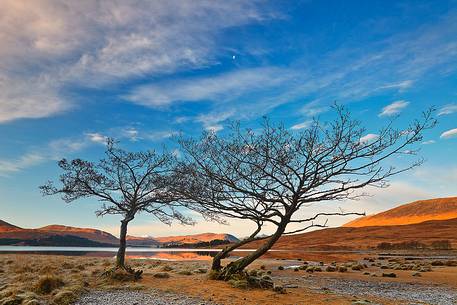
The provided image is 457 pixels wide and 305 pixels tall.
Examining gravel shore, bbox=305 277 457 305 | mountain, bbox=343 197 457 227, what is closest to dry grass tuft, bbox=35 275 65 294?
gravel shore, bbox=305 277 457 305

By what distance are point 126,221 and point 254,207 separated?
9.60 metres

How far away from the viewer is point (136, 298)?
13.5m

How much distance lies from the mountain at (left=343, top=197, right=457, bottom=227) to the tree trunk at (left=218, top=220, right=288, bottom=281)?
16473cm

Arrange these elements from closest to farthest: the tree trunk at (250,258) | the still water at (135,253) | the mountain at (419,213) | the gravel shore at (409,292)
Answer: the gravel shore at (409,292) → the tree trunk at (250,258) → the still water at (135,253) → the mountain at (419,213)

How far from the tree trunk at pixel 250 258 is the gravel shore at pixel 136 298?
13.0ft

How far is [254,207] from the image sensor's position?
726 inches

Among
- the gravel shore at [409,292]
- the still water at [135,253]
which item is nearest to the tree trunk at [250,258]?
the gravel shore at [409,292]

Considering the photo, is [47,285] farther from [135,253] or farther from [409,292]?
[135,253]

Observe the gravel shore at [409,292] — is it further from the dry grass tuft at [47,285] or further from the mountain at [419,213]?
the mountain at [419,213]

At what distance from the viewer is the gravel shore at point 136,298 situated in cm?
1272

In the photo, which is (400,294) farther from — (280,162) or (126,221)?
(126,221)

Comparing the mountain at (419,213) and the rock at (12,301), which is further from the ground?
the mountain at (419,213)

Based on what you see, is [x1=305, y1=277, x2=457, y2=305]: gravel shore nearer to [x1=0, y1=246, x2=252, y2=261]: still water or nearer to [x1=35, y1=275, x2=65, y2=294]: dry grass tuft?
[x1=35, y1=275, x2=65, y2=294]: dry grass tuft

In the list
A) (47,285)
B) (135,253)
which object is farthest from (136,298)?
(135,253)
